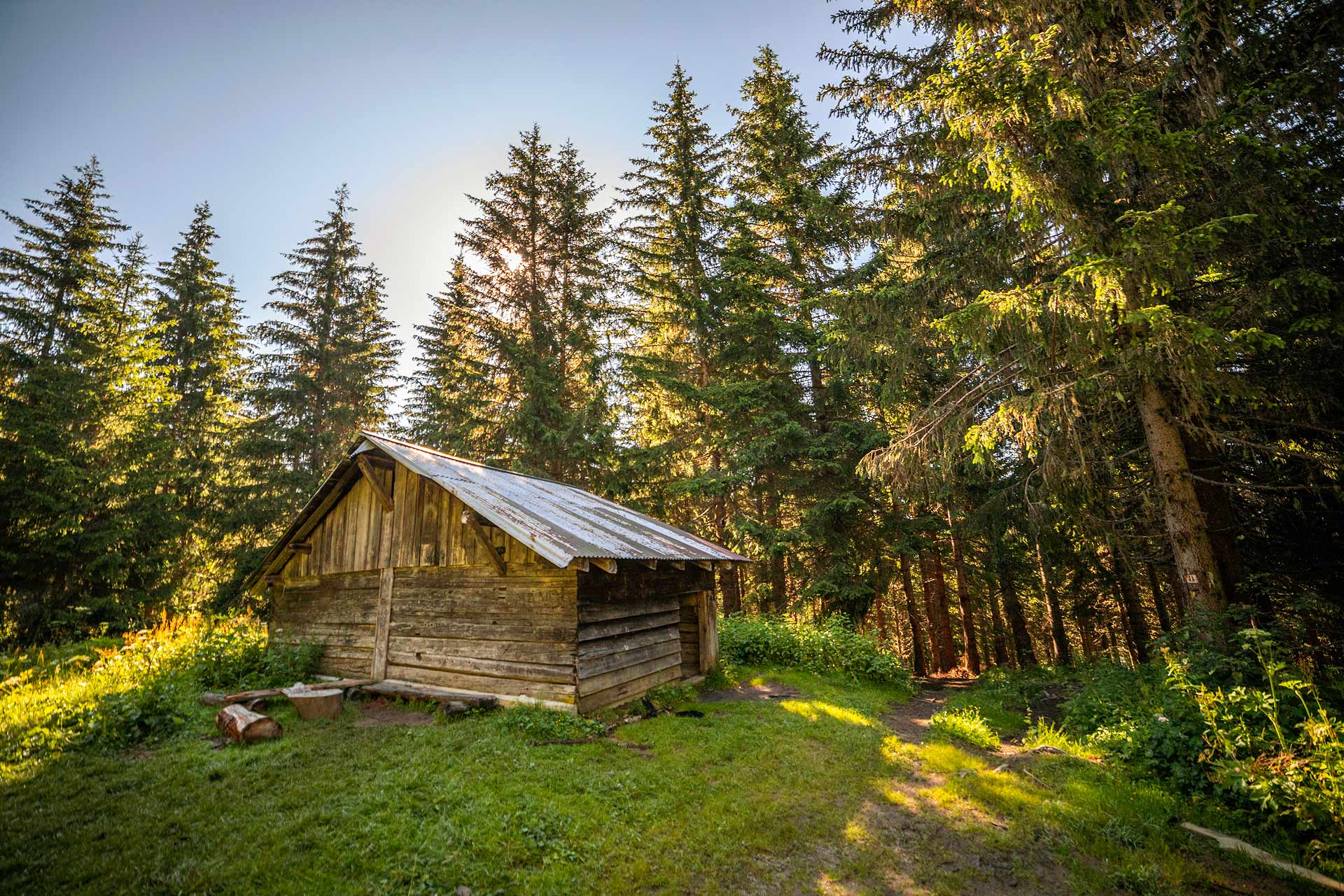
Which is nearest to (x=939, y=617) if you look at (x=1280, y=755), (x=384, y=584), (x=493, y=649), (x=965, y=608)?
(x=965, y=608)

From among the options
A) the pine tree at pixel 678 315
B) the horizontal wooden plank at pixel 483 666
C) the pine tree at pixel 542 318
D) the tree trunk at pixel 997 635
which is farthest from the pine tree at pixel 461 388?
the tree trunk at pixel 997 635

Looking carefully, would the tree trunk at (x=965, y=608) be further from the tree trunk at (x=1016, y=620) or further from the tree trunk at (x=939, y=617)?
the tree trunk at (x=1016, y=620)

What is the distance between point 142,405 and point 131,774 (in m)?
16.1

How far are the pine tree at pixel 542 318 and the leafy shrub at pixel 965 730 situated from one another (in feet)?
44.8

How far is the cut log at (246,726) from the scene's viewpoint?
7.19 metres

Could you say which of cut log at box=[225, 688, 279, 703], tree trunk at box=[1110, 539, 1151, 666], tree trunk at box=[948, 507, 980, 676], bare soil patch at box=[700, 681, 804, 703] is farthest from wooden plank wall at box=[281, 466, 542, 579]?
tree trunk at box=[1110, 539, 1151, 666]

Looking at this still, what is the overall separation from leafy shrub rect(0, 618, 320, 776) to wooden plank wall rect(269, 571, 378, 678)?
41 centimetres

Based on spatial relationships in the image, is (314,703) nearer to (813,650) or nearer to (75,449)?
(813,650)

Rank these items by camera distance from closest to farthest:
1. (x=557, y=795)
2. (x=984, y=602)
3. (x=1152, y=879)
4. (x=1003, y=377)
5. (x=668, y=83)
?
1. (x=1152, y=879)
2. (x=557, y=795)
3. (x=1003, y=377)
4. (x=668, y=83)
5. (x=984, y=602)

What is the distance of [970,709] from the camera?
978 cm

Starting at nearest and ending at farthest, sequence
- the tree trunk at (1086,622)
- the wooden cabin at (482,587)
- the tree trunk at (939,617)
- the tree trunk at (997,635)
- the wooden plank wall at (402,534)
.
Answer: the wooden cabin at (482,587), the wooden plank wall at (402,534), the tree trunk at (1086,622), the tree trunk at (939,617), the tree trunk at (997,635)

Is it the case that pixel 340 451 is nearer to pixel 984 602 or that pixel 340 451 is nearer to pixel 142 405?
pixel 142 405

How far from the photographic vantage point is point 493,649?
924 cm

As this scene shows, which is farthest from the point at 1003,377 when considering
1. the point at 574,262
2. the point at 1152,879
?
the point at 574,262
